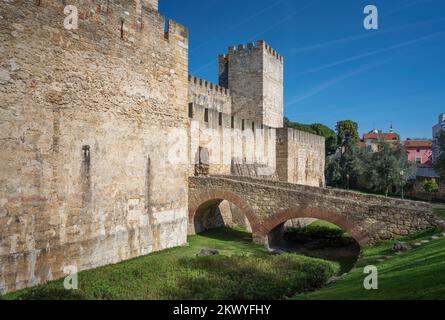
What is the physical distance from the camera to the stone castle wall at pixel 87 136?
755cm

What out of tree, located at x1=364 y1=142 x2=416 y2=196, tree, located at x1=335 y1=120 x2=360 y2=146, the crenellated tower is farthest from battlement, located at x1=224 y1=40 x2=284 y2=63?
tree, located at x1=335 y1=120 x2=360 y2=146

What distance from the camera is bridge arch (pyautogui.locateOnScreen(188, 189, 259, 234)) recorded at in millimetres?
13898

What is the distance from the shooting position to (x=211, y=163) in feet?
59.2

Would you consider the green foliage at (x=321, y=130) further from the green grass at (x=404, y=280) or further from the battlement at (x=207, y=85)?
the green grass at (x=404, y=280)

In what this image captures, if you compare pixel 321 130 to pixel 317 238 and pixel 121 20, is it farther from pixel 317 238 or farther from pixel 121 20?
pixel 121 20

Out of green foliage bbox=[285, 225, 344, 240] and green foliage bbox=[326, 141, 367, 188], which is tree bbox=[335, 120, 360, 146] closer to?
green foliage bbox=[326, 141, 367, 188]

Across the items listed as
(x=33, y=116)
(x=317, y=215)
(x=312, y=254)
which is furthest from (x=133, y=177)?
(x=312, y=254)

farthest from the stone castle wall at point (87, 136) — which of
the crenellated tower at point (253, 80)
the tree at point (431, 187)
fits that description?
the tree at point (431, 187)

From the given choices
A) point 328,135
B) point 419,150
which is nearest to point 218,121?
point 328,135

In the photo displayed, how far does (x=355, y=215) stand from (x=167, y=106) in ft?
24.6

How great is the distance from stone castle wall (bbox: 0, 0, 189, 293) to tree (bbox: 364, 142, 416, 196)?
2843 cm

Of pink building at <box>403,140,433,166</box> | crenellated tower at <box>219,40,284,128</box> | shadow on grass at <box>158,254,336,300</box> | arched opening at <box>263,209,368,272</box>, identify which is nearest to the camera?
shadow on grass at <box>158,254,336,300</box>

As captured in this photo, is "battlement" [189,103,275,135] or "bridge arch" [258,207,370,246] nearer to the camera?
"bridge arch" [258,207,370,246]
